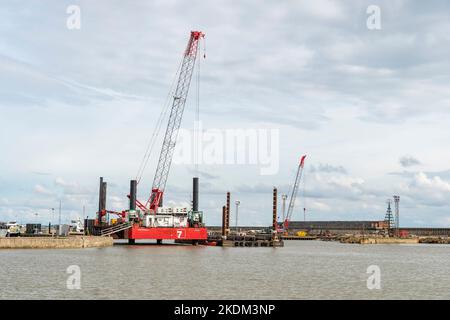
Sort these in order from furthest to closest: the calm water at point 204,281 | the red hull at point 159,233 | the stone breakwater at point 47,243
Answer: the red hull at point 159,233 → the stone breakwater at point 47,243 → the calm water at point 204,281

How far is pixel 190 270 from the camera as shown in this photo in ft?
235

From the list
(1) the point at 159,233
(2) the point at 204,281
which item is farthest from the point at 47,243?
(2) the point at 204,281

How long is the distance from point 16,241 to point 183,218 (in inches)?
1592

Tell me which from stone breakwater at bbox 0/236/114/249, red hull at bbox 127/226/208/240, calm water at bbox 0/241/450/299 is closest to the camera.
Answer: calm water at bbox 0/241/450/299

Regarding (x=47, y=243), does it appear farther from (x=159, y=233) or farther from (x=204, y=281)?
(x=204, y=281)

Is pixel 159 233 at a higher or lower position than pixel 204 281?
higher

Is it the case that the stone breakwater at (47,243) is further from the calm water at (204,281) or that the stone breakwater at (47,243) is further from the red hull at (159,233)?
the calm water at (204,281)

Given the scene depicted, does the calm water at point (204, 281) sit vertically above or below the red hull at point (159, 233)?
below

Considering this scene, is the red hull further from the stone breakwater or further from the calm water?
the calm water

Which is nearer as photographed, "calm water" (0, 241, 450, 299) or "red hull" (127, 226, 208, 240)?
"calm water" (0, 241, 450, 299)

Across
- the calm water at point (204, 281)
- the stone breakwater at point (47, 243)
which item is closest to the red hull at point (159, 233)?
the stone breakwater at point (47, 243)

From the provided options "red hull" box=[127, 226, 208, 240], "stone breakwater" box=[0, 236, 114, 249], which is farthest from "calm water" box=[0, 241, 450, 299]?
"red hull" box=[127, 226, 208, 240]
